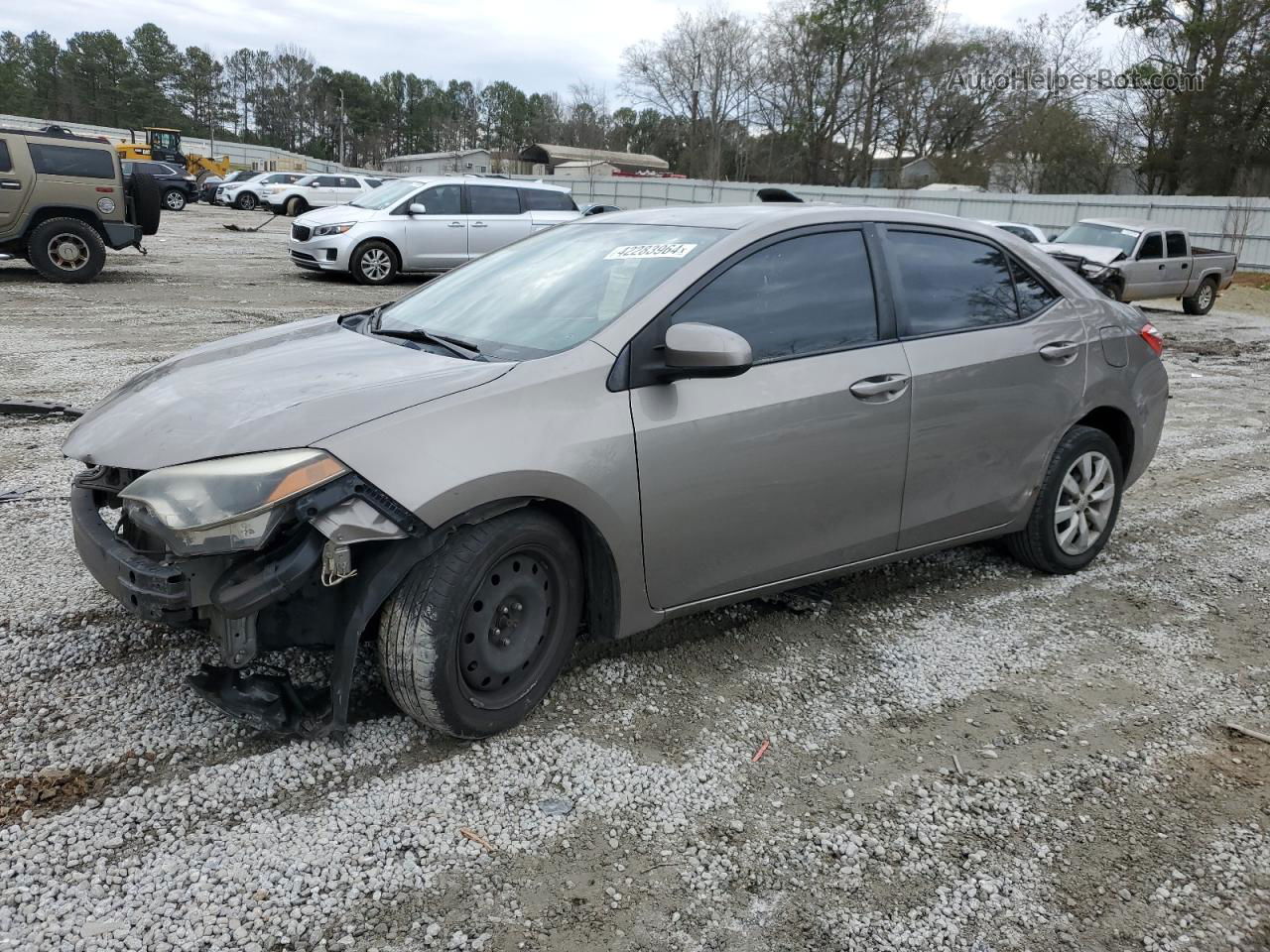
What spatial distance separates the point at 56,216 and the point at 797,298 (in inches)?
506

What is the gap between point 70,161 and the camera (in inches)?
498

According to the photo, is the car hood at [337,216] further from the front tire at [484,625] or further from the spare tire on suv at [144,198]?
the front tire at [484,625]

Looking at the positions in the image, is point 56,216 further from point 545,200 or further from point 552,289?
point 552,289

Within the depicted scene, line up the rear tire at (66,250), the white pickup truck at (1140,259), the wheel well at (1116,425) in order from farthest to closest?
the white pickup truck at (1140,259) < the rear tire at (66,250) < the wheel well at (1116,425)

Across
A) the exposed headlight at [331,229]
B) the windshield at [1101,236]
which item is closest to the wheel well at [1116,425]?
the exposed headlight at [331,229]

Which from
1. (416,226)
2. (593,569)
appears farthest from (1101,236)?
(593,569)

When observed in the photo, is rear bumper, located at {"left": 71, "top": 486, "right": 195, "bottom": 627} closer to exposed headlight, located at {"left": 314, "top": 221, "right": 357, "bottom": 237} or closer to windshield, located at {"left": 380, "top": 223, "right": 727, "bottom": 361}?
windshield, located at {"left": 380, "top": 223, "right": 727, "bottom": 361}

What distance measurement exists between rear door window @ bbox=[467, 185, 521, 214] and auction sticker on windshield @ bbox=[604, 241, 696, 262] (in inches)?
512

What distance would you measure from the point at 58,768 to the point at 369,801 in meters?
0.90

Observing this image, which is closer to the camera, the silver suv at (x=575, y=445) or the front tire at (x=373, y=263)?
the silver suv at (x=575, y=445)

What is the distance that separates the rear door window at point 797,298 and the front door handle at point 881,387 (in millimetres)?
158

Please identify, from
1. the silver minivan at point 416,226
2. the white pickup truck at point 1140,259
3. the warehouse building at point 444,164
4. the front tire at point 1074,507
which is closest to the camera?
the front tire at point 1074,507

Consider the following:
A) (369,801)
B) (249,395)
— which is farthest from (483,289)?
(369,801)

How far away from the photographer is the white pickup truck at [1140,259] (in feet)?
54.3
